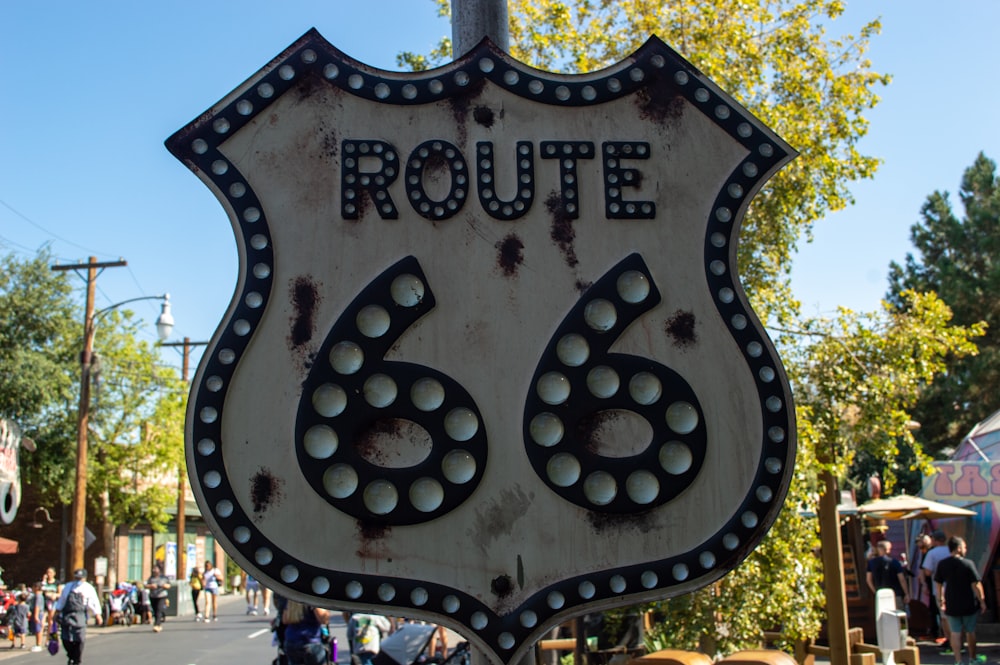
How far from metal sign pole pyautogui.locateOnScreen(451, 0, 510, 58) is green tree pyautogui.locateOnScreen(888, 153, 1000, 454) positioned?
83.0ft

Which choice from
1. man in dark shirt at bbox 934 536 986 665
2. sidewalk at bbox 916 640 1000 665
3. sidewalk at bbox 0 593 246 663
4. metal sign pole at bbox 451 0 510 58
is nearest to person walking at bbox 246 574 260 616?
sidewalk at bbox 0 593 246 663

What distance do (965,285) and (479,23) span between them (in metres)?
29.7

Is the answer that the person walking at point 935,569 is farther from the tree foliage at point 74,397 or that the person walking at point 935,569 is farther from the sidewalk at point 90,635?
the tree foliage at point 74,397

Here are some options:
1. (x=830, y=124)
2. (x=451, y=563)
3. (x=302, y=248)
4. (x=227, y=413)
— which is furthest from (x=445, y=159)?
(x=830, y=124)

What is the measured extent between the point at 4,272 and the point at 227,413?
27.8 m

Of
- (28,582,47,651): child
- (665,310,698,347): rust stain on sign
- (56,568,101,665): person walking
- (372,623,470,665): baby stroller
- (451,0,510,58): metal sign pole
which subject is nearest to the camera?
(665,310,698,347): rust stain on sign

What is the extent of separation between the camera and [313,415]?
5.57 ft

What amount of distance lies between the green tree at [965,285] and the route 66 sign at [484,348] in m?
25.5

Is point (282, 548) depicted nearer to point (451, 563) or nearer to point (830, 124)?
point (451, 563)

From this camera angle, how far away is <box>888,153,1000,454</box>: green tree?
28016 mm

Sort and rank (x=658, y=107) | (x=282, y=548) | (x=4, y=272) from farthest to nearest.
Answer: (x=4, y=272) → (x=658, y=107) → (x=282, y=548)

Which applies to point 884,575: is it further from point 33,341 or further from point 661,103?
point 33,341

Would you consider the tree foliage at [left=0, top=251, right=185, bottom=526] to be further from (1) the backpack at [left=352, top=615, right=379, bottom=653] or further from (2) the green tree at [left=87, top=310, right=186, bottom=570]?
(1) the backpack at [left=352, top=615, right=379, bottom=653]

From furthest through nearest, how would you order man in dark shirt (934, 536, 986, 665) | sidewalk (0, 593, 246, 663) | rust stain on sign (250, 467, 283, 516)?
1. sidewalk (0, 593, 246, 663)
2. man in dark shirt (934, 536, 986, 665)
3. rust stain on sign (250, 467, 283, 516)
